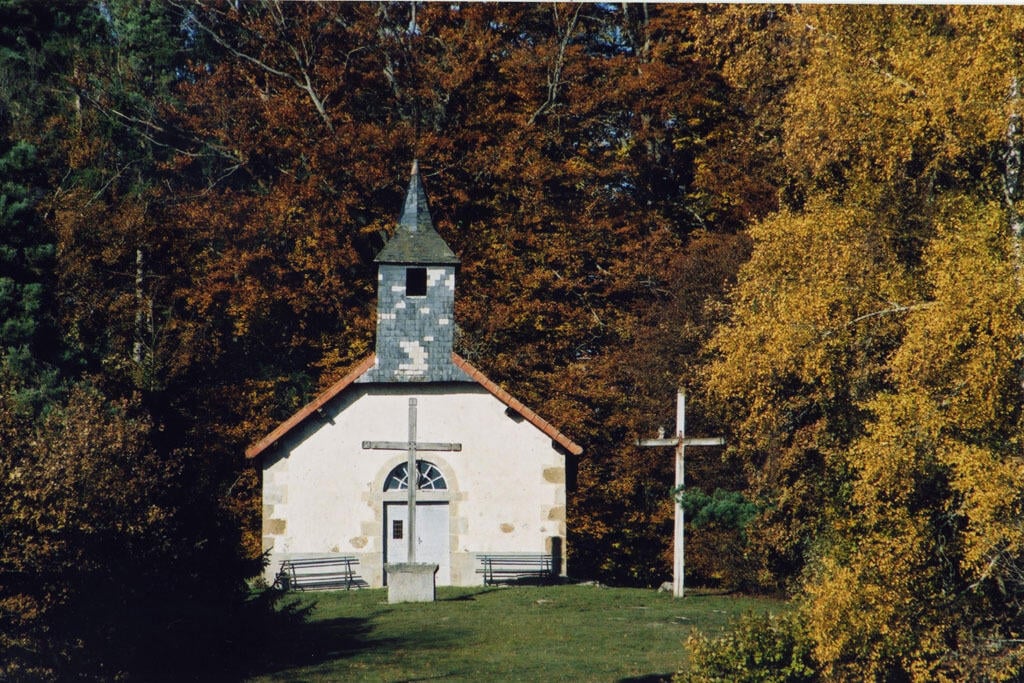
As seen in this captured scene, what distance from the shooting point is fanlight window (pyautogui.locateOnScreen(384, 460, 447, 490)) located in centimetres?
2617

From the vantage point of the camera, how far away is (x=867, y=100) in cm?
1703

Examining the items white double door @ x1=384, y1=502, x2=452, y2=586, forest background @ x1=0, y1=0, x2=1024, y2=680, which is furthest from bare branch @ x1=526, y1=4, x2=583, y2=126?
white double door @ x1=384, y1=502, x2=452, y2=586

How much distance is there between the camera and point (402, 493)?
85.5 feet

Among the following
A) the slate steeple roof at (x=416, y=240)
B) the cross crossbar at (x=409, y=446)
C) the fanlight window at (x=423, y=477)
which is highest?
the slate steeple roof at (x=416, y=240)

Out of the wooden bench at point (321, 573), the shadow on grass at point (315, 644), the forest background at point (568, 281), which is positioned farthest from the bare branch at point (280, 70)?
the shadow on grass at point (315, 644)

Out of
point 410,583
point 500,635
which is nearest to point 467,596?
point 410,583

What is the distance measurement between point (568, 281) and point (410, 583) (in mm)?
10998

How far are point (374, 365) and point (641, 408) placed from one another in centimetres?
629

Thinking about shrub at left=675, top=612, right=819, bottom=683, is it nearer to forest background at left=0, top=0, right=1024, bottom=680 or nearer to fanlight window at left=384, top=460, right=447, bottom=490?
forest background at left=0, top=0, right=1024, bottom=680

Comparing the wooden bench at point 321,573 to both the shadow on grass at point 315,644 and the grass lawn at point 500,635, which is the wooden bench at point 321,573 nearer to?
the grass lawn at point 500,635

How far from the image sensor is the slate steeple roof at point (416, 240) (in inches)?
1052

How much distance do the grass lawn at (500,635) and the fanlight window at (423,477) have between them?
7.70ft

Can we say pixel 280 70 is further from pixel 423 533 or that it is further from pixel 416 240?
pixel 423 533

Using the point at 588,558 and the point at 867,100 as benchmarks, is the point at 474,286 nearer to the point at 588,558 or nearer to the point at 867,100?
the point at 588,558
